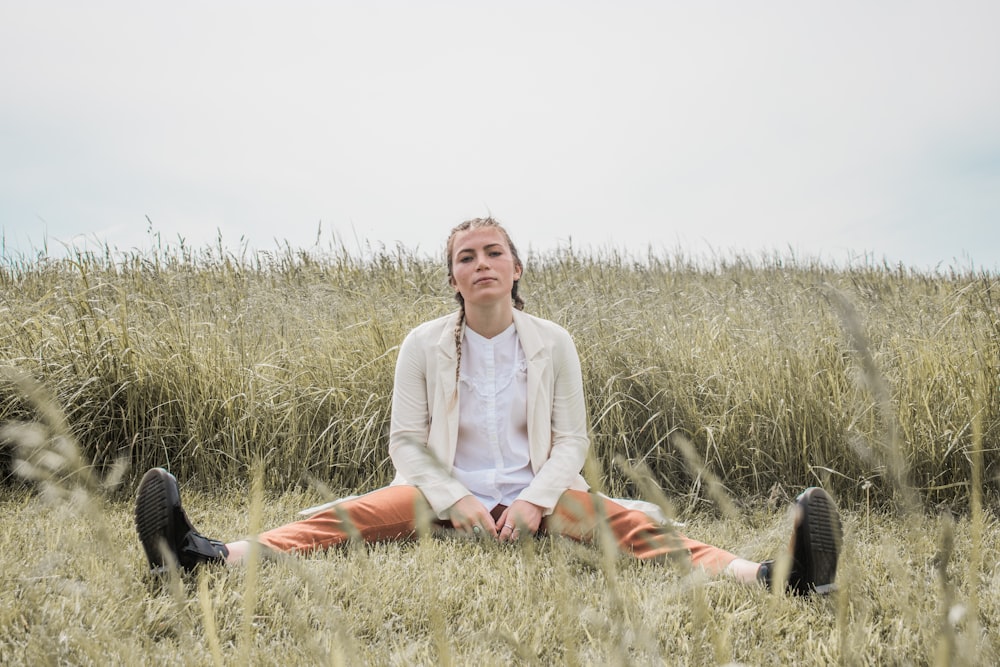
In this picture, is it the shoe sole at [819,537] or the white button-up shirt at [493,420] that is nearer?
the shoe sole at [819,537]

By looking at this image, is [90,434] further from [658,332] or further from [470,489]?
[658,332]

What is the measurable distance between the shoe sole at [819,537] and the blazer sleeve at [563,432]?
0.85 m

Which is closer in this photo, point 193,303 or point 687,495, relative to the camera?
point 687,495

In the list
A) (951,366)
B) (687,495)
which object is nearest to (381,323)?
(687,495)

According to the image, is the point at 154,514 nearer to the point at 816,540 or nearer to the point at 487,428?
the point at 487,428

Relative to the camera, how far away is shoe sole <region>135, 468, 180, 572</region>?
2170mm

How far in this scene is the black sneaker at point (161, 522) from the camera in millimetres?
2172

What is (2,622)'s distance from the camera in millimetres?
1891

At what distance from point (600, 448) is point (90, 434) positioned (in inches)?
104

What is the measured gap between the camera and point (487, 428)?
2.76 meters

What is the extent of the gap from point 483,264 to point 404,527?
1.04 metres

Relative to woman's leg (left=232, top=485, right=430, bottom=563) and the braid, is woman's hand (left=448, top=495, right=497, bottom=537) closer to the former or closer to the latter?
woman's leg (left=232, top=485, right=430, bottom=563)

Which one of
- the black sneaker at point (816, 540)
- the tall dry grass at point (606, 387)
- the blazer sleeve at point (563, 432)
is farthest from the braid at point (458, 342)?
the black sneaker at point (816, 540)

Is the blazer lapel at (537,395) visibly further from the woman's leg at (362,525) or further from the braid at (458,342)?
the woman's leg at (362,525)
